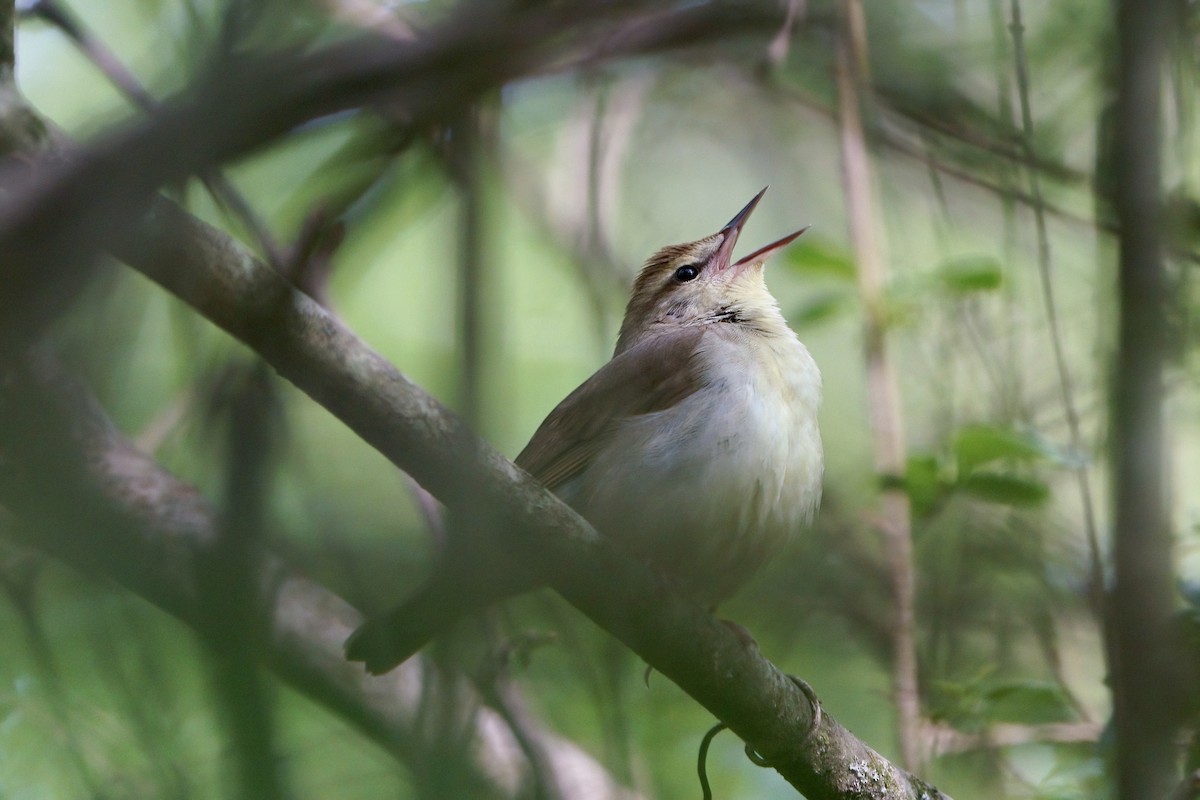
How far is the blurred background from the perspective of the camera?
6.27 ft

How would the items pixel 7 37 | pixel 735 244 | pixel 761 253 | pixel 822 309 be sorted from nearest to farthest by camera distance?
pixel 7 37 → pixel 822 309 → pixel 761 253 → pixel 735 244

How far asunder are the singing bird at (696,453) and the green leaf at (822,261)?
0.67 meters

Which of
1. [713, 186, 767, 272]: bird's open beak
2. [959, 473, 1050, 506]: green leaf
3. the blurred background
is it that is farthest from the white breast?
[713, 186, 767, 272]: bird's open beak

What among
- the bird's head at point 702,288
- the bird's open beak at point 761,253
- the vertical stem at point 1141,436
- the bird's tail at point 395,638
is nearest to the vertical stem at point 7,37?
the bird's tail at point 395,638

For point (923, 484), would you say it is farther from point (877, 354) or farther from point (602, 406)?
point (602, 406)

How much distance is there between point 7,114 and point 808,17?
422cm

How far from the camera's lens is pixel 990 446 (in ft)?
13.1

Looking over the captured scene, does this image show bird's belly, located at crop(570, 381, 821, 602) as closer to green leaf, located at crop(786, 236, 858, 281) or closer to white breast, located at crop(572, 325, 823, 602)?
white breast, located at crop(572, 325, 823, 602)

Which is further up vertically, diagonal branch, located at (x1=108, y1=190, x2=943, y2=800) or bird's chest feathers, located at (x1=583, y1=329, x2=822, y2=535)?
bird's chest feathers, located at (x1=583, y1=329, x2=822, y2=535)

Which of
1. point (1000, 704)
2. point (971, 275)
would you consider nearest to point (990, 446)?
point (971, 275)

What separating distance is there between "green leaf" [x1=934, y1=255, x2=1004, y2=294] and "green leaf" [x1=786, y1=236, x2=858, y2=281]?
1.57 feet

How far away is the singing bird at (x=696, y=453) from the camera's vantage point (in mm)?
3682

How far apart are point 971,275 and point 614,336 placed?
1709 mm

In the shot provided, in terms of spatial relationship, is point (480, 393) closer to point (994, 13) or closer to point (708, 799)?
point (708, 799)
